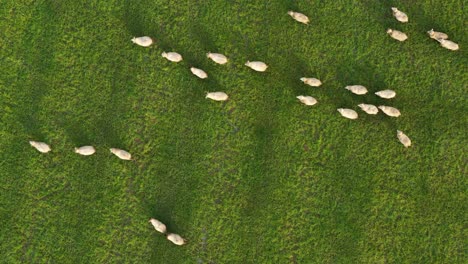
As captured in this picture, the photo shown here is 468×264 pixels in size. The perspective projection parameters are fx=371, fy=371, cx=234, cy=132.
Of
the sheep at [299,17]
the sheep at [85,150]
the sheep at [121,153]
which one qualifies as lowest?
the sheep at [85,150]

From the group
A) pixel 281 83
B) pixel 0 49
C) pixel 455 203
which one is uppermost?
pixel 281 83

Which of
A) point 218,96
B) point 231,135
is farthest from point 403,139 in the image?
point 218,96

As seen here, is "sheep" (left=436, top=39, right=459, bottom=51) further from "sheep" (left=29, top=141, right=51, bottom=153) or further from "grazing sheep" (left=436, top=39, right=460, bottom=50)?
"sheep" (left=29, top=141, right=51, bottom=153)

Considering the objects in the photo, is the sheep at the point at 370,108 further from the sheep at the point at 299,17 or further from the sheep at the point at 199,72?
the sheep at the point at 199,72

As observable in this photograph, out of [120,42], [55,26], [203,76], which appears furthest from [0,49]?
[203,76]

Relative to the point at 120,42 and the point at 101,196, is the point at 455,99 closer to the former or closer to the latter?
the point at 120,42

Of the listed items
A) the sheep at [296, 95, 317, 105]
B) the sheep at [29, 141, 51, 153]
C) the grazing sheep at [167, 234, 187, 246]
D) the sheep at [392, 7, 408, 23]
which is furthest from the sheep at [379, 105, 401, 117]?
the sheep at [29, 141, 51, 153]

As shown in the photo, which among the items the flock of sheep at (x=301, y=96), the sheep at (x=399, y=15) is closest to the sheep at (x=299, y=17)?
the flock of sheep at (x=301, y=96)
